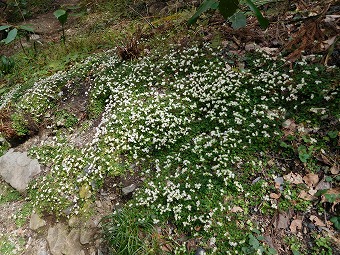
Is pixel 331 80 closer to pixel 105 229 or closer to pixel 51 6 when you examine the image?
pixel 105 229

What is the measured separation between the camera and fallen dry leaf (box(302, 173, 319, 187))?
3.54m

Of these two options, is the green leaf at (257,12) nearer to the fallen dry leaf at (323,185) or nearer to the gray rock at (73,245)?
the fallen dry leaf at (323,185)

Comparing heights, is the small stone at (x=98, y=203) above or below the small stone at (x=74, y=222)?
above

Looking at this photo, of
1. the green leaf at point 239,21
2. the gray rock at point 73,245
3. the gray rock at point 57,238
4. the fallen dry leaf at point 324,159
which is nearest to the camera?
the green leaf at point 239,21

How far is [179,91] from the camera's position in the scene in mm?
4875

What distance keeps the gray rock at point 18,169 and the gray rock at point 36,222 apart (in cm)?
78

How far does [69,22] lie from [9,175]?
23.5ft

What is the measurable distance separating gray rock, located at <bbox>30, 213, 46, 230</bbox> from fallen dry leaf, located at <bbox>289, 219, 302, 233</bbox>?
12.3 feet

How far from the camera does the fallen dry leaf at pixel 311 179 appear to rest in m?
3.54

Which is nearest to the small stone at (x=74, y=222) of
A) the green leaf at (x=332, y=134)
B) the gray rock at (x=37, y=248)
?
the gray rock at (x=37, y=248)

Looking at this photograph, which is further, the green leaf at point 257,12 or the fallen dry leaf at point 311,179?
the fallen dry leaf at point 311,179

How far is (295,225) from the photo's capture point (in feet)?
10.9

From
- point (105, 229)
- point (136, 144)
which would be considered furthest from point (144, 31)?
point (105, 229)

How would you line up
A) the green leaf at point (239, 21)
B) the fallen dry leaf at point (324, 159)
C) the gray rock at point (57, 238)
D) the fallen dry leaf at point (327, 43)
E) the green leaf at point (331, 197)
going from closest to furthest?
the green leaf at point (239, 21) → the green leaf at point (331, 197) → the fallen dry leaf at point (324, 159) → the gray rock at point (57, 238) → the fallen dry leaf at point (327, 43)
